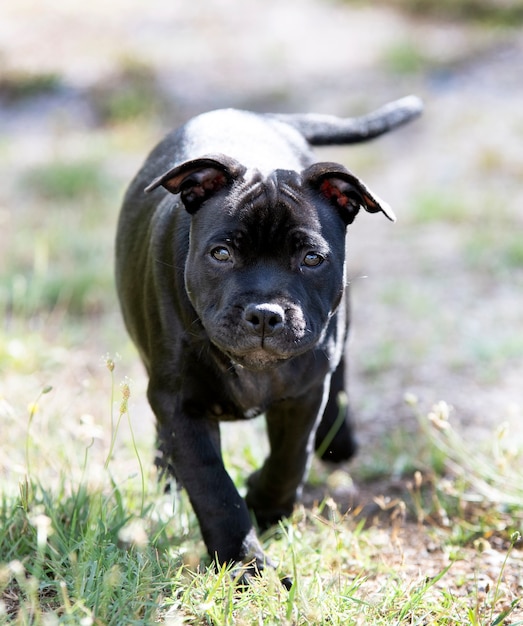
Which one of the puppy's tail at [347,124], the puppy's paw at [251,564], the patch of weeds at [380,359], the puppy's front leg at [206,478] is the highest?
the puppy's tail at [347,124]

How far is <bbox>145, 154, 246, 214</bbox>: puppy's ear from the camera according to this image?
335 centimetres

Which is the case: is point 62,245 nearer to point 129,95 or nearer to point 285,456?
point 285,456

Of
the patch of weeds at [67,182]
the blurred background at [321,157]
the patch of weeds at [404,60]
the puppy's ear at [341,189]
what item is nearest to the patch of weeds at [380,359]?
the blurred background at [321,157]

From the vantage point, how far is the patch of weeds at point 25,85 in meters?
12.5

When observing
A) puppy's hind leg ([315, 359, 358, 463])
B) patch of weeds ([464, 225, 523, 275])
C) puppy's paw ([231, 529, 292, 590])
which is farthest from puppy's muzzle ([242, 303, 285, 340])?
patch of weeds ([464, 225, 523, 275])

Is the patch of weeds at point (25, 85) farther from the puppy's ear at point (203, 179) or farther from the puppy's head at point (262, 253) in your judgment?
the puppy's head at point (262, 253)

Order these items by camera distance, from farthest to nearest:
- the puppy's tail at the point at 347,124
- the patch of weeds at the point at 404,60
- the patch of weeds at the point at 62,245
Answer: the patch of weeds at the point at 404,60 < the patch of weeds at the point at 62,245 < the puppy's tail at the point at 347,124

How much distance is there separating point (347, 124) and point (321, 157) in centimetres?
485

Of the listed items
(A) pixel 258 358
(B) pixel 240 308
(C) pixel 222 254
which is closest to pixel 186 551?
→ (A) pixel 258 358

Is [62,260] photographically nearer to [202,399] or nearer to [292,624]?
[202,399]

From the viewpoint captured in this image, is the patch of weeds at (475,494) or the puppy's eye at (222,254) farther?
the patch of weeds at (475,494)

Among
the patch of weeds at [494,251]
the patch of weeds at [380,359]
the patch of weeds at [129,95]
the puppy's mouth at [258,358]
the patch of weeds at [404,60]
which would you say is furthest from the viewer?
the patch of weeds at [404,60]

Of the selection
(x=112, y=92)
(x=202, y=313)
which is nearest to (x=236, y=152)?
(x=202, y=313)

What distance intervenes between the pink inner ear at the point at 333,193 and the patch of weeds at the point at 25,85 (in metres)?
9.75
